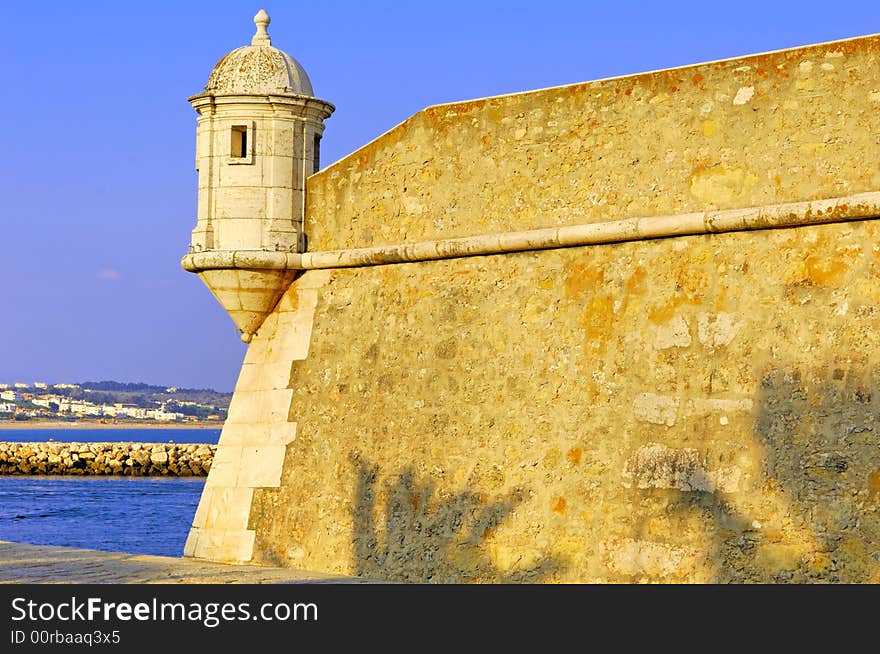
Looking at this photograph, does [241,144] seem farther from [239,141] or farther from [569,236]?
[569,236]

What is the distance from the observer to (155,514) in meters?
30.7

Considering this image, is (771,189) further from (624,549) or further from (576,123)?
(624,549)

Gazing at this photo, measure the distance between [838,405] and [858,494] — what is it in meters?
0.47

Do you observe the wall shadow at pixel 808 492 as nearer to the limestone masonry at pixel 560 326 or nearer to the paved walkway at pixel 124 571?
the limestone masonry at pixel 560 326

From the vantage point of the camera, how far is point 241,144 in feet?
35.1

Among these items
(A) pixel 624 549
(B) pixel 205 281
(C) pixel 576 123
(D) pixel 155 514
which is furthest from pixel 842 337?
(D) pixel 155 514

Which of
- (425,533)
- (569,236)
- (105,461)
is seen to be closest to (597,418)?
(569,236)

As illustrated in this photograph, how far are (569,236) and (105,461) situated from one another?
4212 cm

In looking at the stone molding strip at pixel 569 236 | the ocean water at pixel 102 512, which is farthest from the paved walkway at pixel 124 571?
the ocean water at pixel 102 512

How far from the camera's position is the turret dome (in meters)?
10.5

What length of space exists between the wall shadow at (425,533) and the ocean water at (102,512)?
40.8 ft

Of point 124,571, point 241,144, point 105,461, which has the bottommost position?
point 105,461

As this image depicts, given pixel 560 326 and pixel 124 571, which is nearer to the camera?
pixel 560 326
